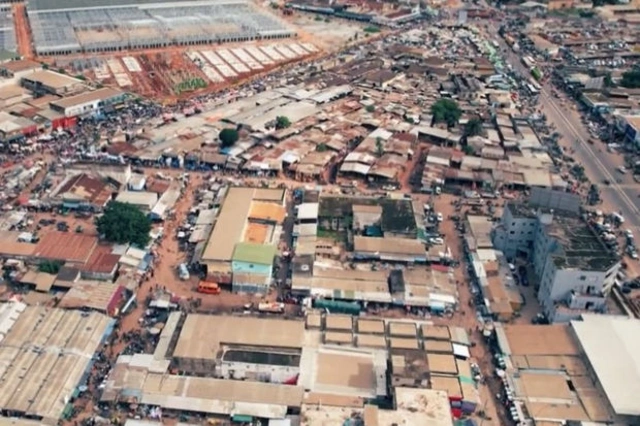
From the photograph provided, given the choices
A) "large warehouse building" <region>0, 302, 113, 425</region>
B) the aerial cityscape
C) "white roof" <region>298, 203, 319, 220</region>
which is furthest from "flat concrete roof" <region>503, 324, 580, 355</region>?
"large warehouse building" <region>0, 302, 113, 425</region>

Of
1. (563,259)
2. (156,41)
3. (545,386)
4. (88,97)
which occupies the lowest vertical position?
(545,386)

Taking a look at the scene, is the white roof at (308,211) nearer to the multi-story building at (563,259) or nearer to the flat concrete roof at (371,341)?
the flat concrete roof at (371,341)

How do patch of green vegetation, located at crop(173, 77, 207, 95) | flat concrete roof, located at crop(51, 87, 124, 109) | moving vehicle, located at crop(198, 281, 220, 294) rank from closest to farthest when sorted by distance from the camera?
moving vehicle, located at crop(198, 281, 220, 294)
flat concrete roof, located at crop(51, 87, 124, 109)
patch of green vegetation, located at crop(173, 77, 207, 95)

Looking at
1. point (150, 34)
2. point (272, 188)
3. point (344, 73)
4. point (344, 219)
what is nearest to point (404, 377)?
point (344, 219)

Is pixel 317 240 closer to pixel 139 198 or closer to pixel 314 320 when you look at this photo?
pixel 314 320

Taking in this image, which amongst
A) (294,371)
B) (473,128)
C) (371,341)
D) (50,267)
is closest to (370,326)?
(371,341)

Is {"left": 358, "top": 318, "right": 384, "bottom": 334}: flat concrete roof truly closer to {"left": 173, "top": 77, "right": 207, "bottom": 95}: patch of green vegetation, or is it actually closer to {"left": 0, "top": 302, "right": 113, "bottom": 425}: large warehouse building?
{"left": 0, "top": 302, "right": 113, "bottom": 425}: large warehouse building
